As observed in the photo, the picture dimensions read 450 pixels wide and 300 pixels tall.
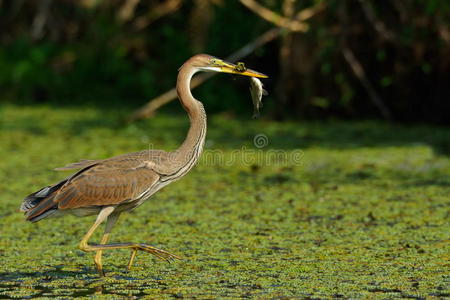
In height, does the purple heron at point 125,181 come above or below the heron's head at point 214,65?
below

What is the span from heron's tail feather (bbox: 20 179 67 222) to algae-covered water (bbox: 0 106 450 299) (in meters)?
0.36

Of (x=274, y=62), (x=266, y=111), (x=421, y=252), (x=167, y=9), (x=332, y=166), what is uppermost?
(x=167, y=9)

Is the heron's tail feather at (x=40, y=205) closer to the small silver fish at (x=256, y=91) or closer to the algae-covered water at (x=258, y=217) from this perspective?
the algae-covered water at (x=258, y=217)

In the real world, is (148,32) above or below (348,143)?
above

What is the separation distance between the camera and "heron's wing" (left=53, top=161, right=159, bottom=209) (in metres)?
5.29

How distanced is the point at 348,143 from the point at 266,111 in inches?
86.4

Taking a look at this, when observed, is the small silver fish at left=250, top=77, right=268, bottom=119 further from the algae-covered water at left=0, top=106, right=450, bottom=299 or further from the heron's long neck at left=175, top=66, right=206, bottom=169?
the algae-covered water at left=0, top=106, right=450, bottom=299

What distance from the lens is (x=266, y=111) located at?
11.5 metres

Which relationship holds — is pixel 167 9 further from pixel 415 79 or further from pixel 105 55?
pixel 415 79

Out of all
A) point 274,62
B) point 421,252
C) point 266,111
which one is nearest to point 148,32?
point 274,62

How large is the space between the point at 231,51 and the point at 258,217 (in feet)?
19.4

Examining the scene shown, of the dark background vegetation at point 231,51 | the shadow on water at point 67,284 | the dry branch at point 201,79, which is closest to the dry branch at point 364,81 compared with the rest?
the dark background vegetation at point 231,51

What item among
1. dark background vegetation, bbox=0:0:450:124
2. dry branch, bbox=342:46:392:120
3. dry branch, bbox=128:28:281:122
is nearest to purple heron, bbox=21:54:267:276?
dry branch, bbox=128:28:281:122

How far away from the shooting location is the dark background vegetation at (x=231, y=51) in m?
10.4
